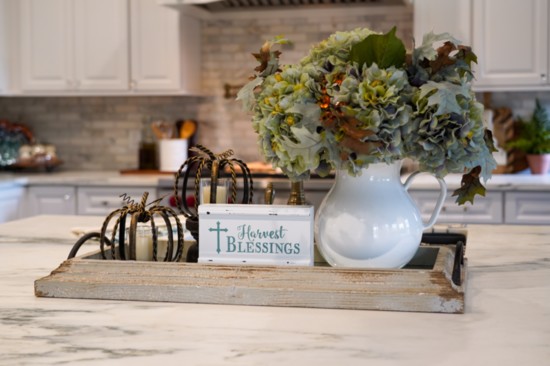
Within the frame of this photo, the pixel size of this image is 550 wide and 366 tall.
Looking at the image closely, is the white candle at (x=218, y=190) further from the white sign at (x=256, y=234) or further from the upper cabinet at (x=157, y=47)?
the upper cabinet at (x=157, y=47)

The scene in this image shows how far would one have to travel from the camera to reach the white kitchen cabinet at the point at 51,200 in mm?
4633

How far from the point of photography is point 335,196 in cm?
157

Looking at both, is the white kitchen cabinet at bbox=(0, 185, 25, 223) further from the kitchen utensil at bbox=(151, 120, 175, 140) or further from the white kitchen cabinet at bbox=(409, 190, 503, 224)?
the white kitchen cabinet at bbox=(409, 190, 503, 224)

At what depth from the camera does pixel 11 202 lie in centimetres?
459

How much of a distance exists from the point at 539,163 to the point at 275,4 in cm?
181

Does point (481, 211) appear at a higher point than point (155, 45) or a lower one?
lower

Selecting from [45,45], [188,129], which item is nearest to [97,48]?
[45,45]

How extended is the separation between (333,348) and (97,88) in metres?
3.94

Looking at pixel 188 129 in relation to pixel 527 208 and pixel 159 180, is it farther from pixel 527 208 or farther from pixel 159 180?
pixel 527 208

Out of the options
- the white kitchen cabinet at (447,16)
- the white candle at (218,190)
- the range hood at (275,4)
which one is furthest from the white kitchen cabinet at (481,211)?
the white candle at (218,190)

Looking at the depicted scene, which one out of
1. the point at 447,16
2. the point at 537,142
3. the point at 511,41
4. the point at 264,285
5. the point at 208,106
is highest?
the point at 447,16

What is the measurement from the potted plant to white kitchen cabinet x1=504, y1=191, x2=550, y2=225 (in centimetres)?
51

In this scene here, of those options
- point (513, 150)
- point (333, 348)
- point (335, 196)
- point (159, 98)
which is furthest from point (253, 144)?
point (333, 348)

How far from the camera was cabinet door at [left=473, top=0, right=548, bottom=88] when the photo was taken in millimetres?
4309
